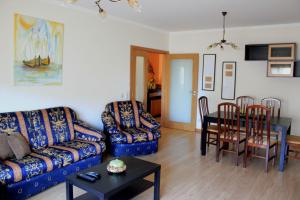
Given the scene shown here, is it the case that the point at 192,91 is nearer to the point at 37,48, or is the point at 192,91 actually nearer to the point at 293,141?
the point at 293,141

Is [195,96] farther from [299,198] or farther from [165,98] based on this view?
[299,198]

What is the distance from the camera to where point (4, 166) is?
9.34 ft

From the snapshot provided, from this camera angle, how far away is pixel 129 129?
484 cm

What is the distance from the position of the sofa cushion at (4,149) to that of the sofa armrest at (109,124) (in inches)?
64.2

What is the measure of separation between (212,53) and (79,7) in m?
3.24

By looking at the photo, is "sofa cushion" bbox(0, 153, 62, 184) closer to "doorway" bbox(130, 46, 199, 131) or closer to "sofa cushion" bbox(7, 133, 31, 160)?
"sofa cushion" bbox(7, 133, 31, 160)

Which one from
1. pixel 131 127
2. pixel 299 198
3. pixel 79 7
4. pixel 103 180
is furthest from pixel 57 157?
pixel 299 198

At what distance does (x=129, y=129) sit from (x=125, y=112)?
1.17ft

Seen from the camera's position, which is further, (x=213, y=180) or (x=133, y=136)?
(x=133, y=136)

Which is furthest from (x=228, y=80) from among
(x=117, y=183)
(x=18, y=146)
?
(x=18, y=146)

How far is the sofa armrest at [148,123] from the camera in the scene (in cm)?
498

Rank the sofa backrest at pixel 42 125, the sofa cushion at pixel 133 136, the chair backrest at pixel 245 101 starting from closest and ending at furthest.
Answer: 1. the sofa backrest at pixel 42 125
2. the sofa cushion at pixel 133 136
3. the chair backrest at pixel 245 101

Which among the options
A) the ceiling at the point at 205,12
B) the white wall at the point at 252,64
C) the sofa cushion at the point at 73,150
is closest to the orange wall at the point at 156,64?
the white wall at the point at 252,64

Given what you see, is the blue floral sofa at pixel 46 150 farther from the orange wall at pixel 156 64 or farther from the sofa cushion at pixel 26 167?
the orange wall at pixel 156 64
